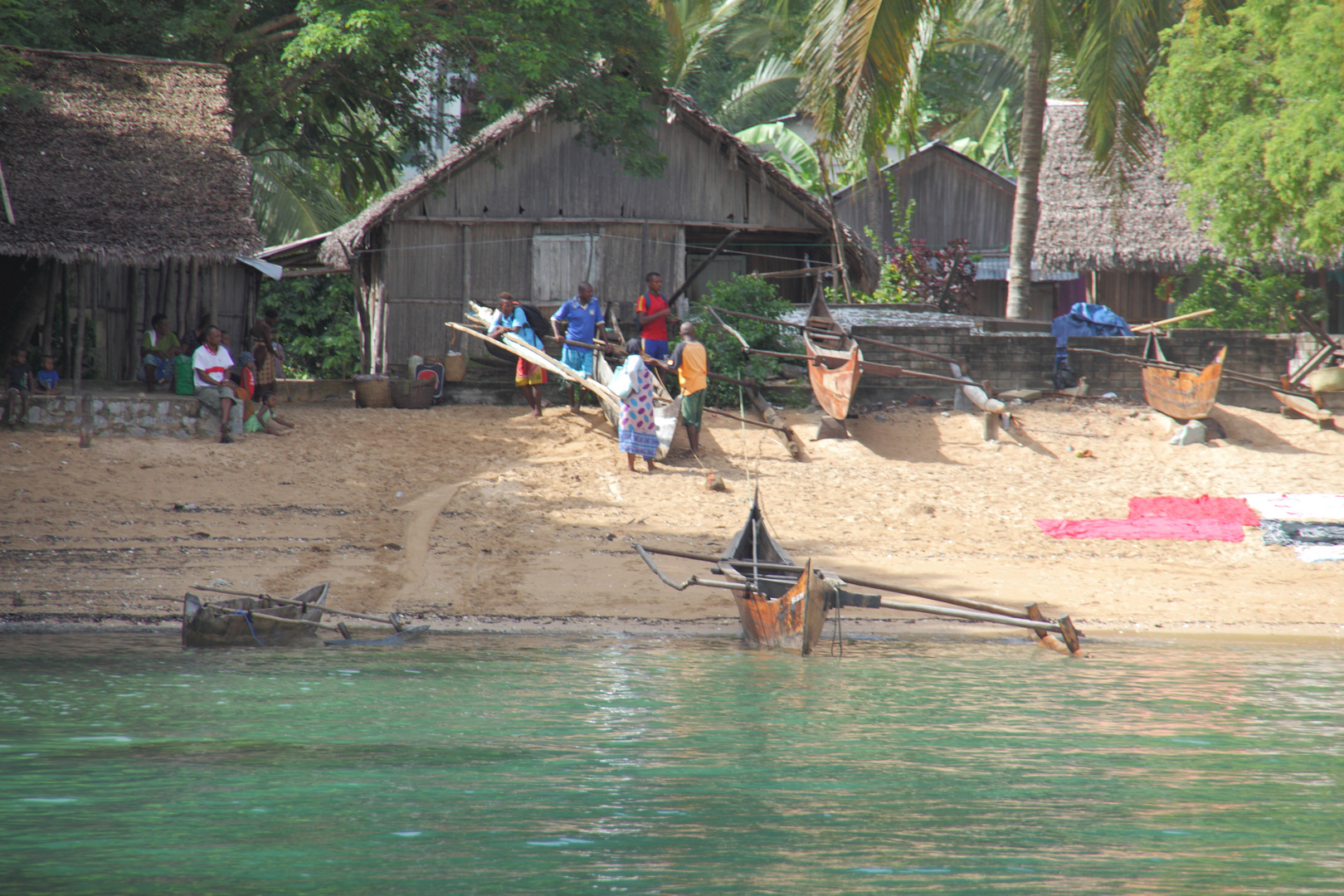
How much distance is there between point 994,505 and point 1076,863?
27.2ft

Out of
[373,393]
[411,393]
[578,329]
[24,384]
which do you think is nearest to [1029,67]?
[578,329]

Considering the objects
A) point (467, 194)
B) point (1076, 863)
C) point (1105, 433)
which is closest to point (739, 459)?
point (1105, 433)

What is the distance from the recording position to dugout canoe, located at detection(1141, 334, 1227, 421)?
50.8ft

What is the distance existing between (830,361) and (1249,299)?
8.48 meters

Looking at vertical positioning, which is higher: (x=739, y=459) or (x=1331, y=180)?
(x=1331, y=180)

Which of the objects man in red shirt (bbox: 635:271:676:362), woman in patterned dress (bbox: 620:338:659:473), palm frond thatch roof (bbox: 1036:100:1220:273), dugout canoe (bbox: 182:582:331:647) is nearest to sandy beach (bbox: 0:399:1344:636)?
woman in patterned dress (bbox: 620:338:659:473)

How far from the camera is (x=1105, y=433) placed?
621 inches

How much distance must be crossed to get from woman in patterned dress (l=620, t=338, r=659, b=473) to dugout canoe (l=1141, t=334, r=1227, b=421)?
6530 mm

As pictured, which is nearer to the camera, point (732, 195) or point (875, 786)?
point (875, 786)

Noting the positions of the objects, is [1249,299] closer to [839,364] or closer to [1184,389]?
[1184,389]

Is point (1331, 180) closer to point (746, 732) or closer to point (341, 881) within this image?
point (746, 732)

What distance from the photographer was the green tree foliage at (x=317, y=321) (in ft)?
73.5

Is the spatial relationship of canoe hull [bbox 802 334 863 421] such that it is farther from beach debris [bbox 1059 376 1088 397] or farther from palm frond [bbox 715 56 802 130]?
palm frond [bbox 715 56 802 130]

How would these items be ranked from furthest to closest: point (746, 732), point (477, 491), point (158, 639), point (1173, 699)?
point (477, 491), point (158, 639), point (1173, 699), point (746, 732)
